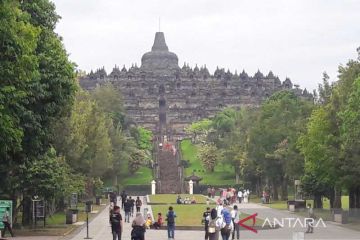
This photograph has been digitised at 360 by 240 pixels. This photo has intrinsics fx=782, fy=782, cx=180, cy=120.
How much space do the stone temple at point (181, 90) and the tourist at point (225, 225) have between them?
113 m

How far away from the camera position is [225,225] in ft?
86.8

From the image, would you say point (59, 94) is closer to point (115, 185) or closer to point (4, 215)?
point (4, 215)

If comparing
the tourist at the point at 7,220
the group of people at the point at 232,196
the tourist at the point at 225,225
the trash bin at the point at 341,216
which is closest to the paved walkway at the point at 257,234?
the trash bin at the point at 341,216

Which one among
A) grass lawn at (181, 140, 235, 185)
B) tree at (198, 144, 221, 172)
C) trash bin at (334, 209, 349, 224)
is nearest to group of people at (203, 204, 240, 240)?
trash bin at (334, 209, 349, 224)

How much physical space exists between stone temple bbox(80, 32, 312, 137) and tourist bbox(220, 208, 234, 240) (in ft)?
370

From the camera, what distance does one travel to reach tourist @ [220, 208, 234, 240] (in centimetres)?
2636

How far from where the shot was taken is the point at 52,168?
36.3 metres

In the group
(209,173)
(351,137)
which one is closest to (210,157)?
(209,173)

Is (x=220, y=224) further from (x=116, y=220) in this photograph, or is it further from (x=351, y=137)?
(x=351, y=137)

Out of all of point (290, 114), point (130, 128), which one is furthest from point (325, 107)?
point (130, 128)

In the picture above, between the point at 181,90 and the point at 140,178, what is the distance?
66.5 metres

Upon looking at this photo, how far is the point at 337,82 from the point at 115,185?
143 ft

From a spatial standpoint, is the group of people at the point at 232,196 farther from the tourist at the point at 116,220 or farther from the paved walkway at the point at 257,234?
the tourist at the point at 116,220

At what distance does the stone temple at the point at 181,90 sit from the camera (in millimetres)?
146875
